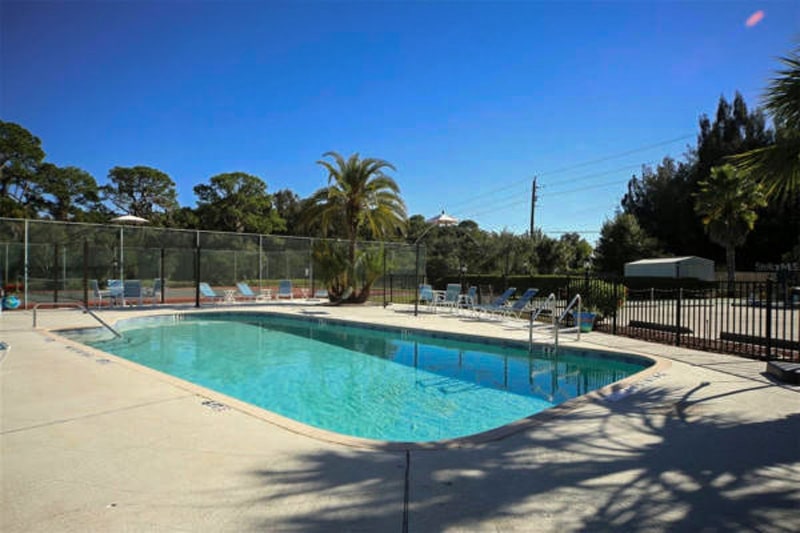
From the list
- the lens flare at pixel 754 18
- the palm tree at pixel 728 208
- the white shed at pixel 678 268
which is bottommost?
the white shed at pixel 678 268

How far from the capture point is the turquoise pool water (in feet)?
18.8

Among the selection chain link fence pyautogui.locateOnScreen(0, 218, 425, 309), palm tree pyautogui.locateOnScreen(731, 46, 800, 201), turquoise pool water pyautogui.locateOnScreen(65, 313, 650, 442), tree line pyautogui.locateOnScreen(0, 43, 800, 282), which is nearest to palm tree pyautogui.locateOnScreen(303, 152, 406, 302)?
tree line pyautogui.locateOnScreen(0, 43, 800, 282)

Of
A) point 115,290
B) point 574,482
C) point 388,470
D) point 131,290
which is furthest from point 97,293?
point 574,482

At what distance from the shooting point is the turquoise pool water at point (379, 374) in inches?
226

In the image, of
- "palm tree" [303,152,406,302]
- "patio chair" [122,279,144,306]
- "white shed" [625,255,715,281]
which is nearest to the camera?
"patio chair" [122,279,144,306]

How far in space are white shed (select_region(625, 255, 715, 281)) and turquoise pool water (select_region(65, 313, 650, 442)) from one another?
2116 centimetres

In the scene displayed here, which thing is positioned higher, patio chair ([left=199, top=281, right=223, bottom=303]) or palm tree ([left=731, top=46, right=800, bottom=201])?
palm tree ([left=731, top=46, right=800, bottom=201])

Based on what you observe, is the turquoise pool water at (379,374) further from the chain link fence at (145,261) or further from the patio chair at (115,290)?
the chain link fence at (145,261)

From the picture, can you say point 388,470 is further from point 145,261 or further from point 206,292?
point 145,261

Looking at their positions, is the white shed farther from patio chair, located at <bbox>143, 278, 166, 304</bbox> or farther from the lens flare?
patio chair, located at <bbox>143, 278, 166, 304</bbox>

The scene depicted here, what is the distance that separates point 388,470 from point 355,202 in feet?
51.5

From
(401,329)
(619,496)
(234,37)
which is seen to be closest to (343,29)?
(234,37)

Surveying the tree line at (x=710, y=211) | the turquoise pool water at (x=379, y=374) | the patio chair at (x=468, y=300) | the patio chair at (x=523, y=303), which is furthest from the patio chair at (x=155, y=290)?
the tree line at (x=710, y=211)

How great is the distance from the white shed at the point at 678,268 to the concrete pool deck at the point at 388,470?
82.9ft
